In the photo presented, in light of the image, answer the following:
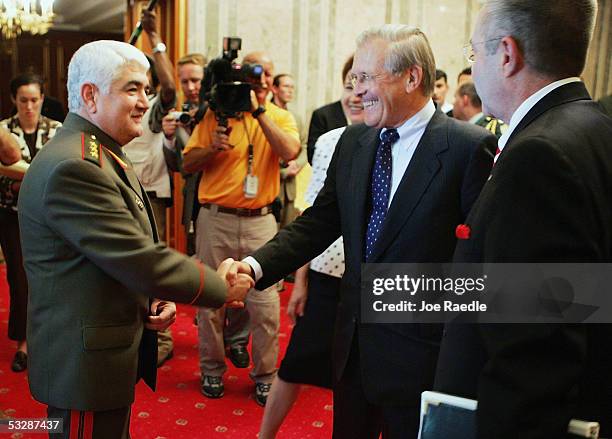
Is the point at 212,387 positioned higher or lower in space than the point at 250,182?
lower

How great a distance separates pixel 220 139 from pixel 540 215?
236 cm

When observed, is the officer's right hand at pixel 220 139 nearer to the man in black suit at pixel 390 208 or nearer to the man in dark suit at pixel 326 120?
the man in black suit at pixel 390 208

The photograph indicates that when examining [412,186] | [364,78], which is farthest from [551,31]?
[364,78]

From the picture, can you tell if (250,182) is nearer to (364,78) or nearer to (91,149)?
(364,78)

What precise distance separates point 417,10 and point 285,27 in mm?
1449

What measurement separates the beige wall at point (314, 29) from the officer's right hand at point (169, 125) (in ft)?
7.73

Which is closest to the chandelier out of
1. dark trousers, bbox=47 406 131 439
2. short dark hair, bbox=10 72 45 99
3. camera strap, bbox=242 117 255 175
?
short dark hair, bbox=10 72 45 99

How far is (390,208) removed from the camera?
1.83 m

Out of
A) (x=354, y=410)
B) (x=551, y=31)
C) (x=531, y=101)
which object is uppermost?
(x=551, y=31)

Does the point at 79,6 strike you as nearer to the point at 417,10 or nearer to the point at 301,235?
the point at 417,10

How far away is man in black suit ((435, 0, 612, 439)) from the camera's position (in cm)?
109

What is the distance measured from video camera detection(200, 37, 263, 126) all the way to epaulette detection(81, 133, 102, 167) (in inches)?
61.2

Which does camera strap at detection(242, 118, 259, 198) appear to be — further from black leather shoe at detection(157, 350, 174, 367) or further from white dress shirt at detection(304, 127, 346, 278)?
black leather shoe at detection(157, 350, 174, 367)

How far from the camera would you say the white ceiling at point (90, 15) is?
885 centimetres
